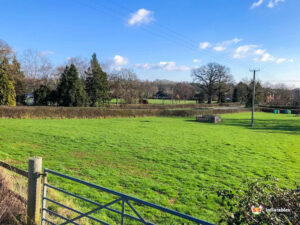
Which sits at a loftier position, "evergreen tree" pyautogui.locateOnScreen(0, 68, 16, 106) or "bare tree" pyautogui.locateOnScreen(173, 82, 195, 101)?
"bare tree" pyautogui.locateOnScreen(173, 82, 195, 101)

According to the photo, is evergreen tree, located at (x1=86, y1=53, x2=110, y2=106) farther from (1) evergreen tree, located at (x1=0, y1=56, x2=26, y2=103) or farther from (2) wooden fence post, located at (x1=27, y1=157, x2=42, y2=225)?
(2) wooden fence post, located at (x1=27, y1=157, x2=42, y2=225)

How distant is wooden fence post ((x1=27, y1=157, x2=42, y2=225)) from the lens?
315cm

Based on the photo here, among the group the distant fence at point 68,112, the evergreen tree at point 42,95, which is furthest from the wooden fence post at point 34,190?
the evergreen tree at point 42,95

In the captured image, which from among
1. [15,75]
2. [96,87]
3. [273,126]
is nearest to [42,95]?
[15,75]

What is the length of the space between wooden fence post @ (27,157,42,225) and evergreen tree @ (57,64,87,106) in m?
33.7

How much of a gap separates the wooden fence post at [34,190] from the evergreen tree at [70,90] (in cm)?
3367

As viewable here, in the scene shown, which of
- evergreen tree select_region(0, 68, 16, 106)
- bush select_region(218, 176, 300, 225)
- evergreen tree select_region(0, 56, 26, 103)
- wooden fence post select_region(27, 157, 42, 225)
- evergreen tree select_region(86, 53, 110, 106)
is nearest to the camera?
bush select_region(218, 176, 300, 225)

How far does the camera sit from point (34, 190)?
3.21 meters

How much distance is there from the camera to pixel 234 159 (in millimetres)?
9719

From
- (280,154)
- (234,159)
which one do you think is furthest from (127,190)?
(280,154)

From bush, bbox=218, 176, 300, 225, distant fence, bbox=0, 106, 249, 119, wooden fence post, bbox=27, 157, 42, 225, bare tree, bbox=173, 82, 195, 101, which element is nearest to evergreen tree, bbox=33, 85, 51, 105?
distant fence, bbox=0, 106, 249, 119

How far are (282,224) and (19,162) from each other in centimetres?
773

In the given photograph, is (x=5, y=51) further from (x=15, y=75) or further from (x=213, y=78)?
(x=213, y=78)

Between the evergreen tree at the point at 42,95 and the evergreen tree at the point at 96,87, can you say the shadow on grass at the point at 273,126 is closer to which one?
the evergreen tree at the point at 96,87
